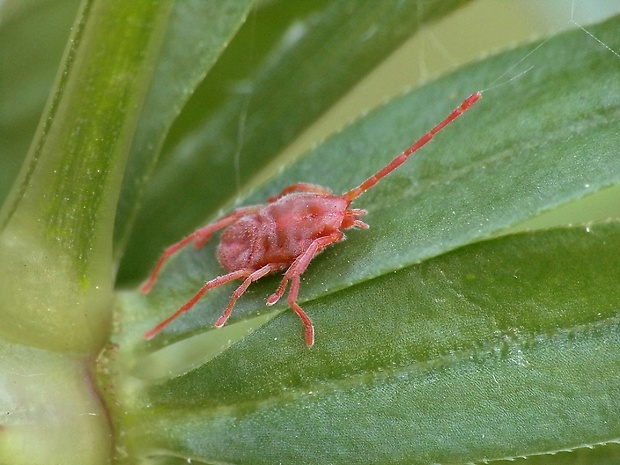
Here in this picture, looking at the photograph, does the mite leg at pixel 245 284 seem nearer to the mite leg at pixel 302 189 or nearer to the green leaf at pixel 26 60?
the mite leg at pixel 302 189

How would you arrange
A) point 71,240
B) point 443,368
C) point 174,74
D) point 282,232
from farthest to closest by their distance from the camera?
point 282,232, point 174,74, point 71,240, point 443,368

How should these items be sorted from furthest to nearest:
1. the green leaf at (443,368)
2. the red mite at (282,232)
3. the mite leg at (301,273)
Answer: the red mite at (282,232)
the mite leg at (301,273)
the green leaf at (443,368)

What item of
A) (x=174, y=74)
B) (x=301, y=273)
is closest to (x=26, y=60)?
(x=174, y=74)

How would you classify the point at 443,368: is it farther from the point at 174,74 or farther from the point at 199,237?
the point at 174,74

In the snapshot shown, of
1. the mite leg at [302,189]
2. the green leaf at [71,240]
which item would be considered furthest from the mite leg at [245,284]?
the green leaf at [71,240]

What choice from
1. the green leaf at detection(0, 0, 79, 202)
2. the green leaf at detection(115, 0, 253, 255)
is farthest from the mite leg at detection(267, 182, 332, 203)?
the green leaf at detection(0, 0, 79, 202)

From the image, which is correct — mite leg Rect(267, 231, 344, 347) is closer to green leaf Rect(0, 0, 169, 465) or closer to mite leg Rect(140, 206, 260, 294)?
mite leg Rect(140, 206, 260, 294)

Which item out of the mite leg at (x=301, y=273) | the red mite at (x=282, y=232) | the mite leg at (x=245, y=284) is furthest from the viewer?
the red mite at (x=282, y=232)
